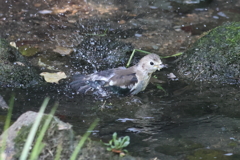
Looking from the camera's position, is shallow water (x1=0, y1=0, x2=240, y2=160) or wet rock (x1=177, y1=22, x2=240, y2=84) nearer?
shallow water (x1=0, y1=0, x2=240, y2=160)

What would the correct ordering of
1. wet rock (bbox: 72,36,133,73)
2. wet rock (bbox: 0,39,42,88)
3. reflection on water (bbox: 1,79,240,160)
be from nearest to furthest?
reflection on water (bbox: 1,79,240,160)
wet rock (bbox: 0,39,42,88)
wet rock (bbox: 72,36,133,73)

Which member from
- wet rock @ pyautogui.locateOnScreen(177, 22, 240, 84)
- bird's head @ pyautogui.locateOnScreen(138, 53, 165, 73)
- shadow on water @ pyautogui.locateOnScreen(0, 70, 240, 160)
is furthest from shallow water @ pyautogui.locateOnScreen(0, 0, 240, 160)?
bird's head @ pyautogui.locateOnScreen(138, 53, 165, 73)

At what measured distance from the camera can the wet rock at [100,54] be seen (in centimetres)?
629

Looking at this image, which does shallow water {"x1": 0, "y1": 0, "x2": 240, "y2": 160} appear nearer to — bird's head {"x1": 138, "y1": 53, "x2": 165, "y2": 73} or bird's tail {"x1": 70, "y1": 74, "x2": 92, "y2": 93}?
bird's tail {"x1": 70, "y1": 74, "x2": 92, "y2": 93}

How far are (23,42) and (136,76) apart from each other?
2.87 m

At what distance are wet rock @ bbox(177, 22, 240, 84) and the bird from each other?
2.84 ft

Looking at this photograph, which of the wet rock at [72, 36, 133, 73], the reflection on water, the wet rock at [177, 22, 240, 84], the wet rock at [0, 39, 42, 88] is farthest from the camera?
the wet rock at [72, 36, 133, 73]

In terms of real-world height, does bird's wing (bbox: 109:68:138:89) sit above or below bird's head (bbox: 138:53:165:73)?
below

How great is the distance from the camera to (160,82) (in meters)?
5.77

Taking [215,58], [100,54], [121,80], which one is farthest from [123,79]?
[215,58]

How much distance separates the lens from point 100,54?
6.61m

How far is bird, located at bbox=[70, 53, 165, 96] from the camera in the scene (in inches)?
209

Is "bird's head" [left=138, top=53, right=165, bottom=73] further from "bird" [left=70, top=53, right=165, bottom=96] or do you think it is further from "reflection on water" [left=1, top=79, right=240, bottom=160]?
"reflection on water" [left=1, top=79, right=240, bottom=160]

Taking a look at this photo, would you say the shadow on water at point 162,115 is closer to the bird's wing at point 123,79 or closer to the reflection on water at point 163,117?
the reflection on water at point 163,117
